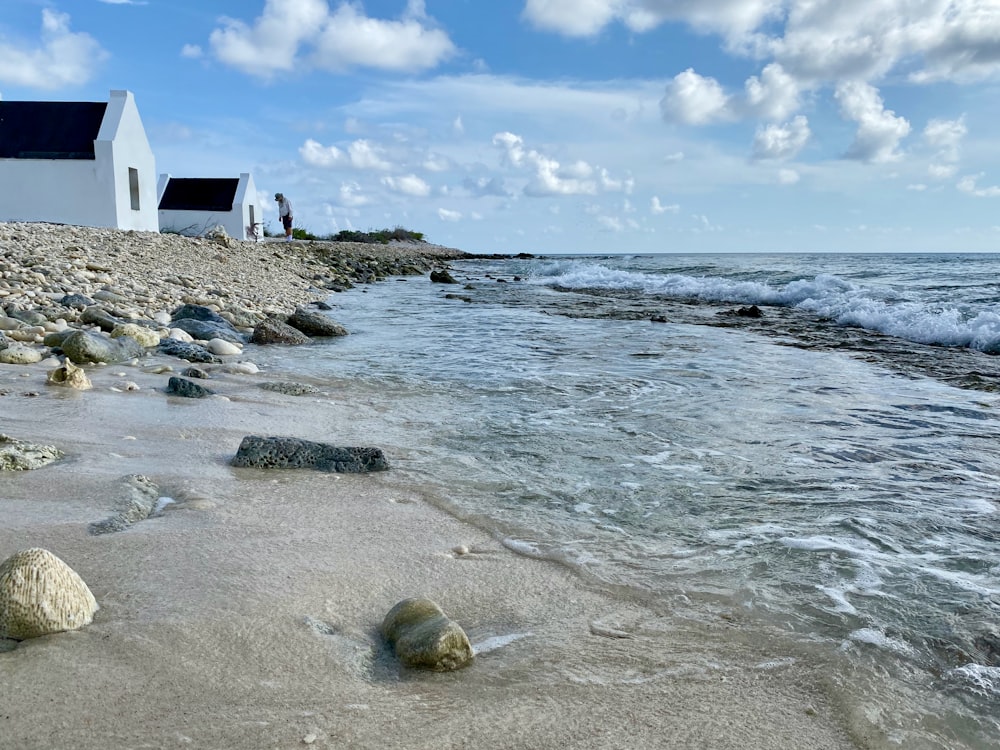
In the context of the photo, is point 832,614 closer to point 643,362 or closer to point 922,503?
point 922,503

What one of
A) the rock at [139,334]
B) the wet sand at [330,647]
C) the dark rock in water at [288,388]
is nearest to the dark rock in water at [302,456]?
the wet sand at [330,647]

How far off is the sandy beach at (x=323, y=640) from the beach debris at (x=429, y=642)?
1.5 inches

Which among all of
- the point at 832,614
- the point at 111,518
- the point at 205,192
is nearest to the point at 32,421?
the point at 111,518

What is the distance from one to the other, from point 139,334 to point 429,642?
5799mm

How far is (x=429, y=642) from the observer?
1918 mm

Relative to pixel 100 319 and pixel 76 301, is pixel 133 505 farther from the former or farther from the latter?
pixel 76 301

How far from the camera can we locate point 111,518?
269 cm

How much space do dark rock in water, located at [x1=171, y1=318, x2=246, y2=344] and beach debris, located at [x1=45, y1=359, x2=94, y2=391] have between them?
9.26ft

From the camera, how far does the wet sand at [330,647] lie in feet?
5.41

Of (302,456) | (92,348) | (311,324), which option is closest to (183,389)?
(92,348)

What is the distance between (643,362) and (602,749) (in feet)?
21.0

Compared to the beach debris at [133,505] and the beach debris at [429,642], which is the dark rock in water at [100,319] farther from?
the beach debris at [429,642]

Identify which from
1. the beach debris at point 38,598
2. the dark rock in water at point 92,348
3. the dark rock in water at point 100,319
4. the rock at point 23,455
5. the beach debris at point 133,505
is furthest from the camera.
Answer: the dark rock in water at point 100,319

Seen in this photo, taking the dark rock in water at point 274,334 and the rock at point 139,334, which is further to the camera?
the dark rock in water at point 274,334
